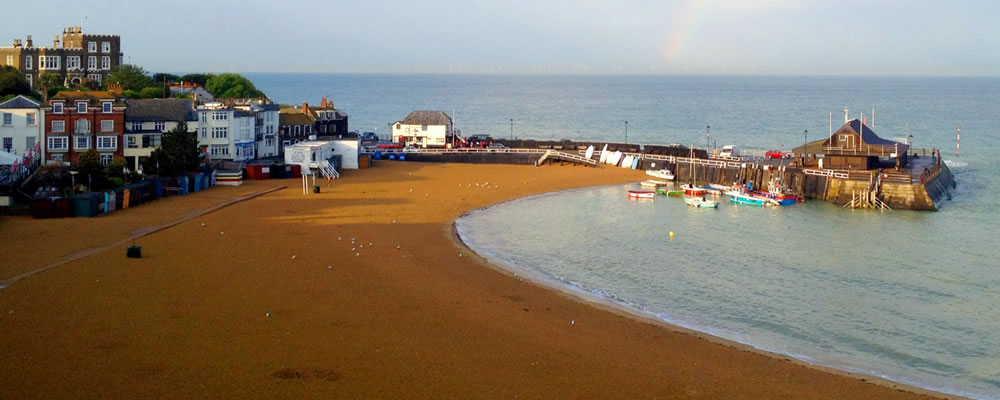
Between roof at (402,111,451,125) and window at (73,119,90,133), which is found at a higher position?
roof at (402,111,451,125)

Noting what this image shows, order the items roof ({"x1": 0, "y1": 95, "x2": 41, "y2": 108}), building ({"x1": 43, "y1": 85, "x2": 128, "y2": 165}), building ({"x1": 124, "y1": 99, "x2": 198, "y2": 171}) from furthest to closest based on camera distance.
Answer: building ({"x1": 124, "y1": 99, "x2": 198, "y2": 171}) < building ({"x1": 43, "y1": 85, "x2": 128, "y2": 165}) < roof ({"x1": 0, "y1": 95, "x2": 41, "y2": 108})

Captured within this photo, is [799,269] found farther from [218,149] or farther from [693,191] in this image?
[218,149]

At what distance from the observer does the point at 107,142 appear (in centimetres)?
5188

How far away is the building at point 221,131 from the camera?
56406 millimetres

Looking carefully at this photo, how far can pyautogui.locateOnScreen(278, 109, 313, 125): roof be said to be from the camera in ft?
222

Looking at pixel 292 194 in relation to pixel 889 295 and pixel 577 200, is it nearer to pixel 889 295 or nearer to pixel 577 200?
pixel 577 200

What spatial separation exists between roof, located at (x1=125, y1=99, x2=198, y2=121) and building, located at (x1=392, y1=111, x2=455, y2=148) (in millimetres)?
20090

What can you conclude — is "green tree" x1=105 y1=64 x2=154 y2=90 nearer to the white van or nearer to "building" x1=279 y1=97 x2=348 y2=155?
"building" x1=279 y1=97 x2=348 y2=155

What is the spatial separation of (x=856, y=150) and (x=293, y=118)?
4009 cm

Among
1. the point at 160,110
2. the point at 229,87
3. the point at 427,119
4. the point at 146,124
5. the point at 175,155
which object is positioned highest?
the point at 229,87

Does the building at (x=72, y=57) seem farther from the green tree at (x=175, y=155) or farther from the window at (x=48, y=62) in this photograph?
the green tree at (x=175, y=155)

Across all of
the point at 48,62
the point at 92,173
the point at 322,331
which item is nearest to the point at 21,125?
the point at 92,173

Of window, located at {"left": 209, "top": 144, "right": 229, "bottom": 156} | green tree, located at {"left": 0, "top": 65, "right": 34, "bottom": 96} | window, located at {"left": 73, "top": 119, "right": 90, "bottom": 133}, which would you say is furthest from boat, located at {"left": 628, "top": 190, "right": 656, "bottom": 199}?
green tree, located at {"left": 0, "top": 65, "right": 34, "bottom": 96}

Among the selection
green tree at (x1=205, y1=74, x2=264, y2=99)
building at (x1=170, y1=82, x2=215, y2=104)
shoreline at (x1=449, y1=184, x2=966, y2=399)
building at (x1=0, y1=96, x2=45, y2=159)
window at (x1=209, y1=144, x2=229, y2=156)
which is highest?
green tree at (x1=205, y1=74, x2=264, y2=99)
